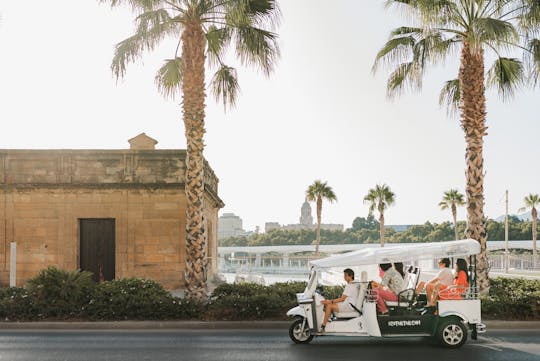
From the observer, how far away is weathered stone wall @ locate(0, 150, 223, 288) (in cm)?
2264

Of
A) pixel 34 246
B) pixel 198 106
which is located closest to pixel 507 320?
pixel 198 106

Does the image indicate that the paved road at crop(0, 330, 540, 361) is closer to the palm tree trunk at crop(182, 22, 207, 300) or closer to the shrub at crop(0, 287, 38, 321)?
the shrub at crop(0, 287, 38, 321)

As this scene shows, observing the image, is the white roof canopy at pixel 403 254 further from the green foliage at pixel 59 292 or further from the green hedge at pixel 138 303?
the green foliage at pixel 59 292

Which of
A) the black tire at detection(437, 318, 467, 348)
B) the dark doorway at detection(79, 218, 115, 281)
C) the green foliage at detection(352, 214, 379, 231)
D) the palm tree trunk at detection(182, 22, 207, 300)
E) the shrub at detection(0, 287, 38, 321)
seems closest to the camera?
the black tire at detection(437, 318, 467, 348)

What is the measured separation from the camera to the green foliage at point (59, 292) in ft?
48.8

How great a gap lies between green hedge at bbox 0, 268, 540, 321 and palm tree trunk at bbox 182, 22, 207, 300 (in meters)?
0.88

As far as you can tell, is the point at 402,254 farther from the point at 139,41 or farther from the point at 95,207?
the point at 95,207

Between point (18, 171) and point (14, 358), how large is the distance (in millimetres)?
14069

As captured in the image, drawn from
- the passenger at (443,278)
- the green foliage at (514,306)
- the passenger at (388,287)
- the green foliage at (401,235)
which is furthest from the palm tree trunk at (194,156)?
the green foliage at (401,235)

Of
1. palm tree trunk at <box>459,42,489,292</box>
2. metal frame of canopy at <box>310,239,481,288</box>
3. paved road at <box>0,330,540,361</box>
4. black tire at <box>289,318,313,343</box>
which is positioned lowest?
paved road at <box>0,330,540,361</box>

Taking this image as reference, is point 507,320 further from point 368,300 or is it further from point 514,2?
point 514,2

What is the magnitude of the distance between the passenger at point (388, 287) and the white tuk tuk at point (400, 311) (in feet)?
0.31

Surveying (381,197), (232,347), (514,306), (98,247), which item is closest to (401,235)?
(381,197)

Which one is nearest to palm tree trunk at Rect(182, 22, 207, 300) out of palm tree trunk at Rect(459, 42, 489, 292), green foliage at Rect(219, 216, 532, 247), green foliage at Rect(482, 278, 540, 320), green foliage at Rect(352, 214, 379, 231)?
green foliage at Rect(482, 278, 540, 320)
